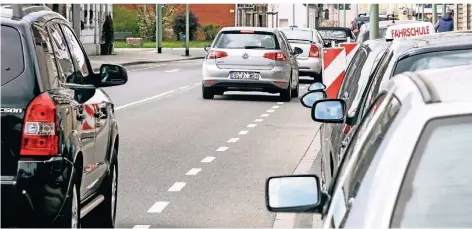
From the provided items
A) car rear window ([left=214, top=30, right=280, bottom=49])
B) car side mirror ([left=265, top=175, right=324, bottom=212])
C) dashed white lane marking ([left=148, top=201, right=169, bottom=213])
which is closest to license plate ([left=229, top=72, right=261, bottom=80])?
car rear window ([left=214, top=30, right=280, bottom=49])

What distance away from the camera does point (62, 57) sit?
295 inches

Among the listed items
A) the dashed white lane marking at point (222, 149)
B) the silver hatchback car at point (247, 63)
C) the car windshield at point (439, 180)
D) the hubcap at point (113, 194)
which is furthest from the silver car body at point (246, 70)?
the car windshield at point (439, 180)

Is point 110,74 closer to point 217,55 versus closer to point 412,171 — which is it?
point 412,171

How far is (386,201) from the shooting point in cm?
291

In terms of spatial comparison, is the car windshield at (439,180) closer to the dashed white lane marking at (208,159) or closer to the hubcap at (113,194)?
the hubcap at (113,194)

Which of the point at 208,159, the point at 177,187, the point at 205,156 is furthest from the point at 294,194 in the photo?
the point at 205,156

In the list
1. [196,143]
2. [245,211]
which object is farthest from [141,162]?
[245,211]

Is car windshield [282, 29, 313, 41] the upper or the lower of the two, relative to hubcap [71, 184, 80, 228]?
upper

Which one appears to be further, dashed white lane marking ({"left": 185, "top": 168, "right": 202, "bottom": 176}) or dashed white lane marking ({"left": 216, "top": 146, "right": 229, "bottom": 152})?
dashed white lane marking ({"left": 216, "top": 146, "right": 229, "bottom": 152})

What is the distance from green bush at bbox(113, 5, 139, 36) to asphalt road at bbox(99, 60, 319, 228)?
6778 cm

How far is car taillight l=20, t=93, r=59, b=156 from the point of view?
6398 mm

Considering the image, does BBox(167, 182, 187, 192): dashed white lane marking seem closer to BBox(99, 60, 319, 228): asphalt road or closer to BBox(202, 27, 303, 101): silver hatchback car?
BBox(99, 60, 319, 228): asphalt road

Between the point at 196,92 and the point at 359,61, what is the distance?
65.9 ft

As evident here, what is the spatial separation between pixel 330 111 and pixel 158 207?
8.54 feet
